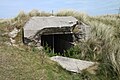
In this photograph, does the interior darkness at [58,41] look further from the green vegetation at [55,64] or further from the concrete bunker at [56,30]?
the green vegetation at [55,64]

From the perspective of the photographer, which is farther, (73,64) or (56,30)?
(56,30)

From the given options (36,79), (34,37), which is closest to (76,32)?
(34,37)

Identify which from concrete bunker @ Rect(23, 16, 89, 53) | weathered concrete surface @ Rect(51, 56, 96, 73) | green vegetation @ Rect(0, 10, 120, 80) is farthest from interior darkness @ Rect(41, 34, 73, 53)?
weathered concrete surface @ Rect(51, 56, 96, 73)

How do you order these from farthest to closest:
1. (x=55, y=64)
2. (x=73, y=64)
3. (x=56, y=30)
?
(x=56, y=30), (x=73, y=64), (x=55, y=64)

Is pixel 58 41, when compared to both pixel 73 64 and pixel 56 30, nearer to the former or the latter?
pixel 56 30

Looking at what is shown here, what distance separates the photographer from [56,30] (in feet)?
32.1

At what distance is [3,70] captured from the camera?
6250mm

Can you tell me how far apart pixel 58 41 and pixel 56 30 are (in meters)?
1.59

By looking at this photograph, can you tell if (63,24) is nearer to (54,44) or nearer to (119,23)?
(54,44)

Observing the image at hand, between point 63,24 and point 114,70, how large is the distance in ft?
11.8

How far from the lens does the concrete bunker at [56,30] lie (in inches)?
372

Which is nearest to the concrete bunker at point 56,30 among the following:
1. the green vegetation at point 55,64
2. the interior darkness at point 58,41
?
the interior darkness at point 58,41

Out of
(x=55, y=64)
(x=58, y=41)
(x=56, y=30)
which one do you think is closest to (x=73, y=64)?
(x=55, y=64)

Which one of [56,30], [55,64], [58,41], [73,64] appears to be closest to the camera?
[55,64]
